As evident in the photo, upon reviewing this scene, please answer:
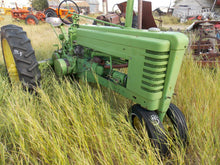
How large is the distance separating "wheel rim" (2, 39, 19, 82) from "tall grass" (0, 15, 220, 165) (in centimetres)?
42

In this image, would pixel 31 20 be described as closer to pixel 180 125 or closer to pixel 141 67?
pixel 141 67

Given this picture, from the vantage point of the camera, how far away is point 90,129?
5.27 feet

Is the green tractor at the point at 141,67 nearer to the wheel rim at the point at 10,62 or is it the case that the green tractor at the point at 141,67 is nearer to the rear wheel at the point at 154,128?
the rear wheel at the point at 154,128

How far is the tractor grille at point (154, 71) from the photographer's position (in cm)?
141

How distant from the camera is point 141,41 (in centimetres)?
150

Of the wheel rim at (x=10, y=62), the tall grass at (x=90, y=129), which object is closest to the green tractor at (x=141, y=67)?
the tall grass at (x=90, y=129)

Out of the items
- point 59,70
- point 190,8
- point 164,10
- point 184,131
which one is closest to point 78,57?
point 59,70

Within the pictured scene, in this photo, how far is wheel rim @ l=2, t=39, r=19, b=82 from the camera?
8.28 feet

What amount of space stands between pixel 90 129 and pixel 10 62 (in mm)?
2019

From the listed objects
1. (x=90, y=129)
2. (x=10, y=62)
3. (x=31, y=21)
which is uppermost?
(x=31, y=21)

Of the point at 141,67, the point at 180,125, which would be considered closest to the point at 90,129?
the point at 141,67

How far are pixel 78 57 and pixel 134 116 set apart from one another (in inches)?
53.3

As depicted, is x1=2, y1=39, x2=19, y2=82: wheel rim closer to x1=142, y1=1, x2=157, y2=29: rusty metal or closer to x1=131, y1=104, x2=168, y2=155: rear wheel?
x1=131, y1=104, x2=168, y2=155: rear wheel

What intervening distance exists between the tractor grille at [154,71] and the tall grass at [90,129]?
0.35 meters
